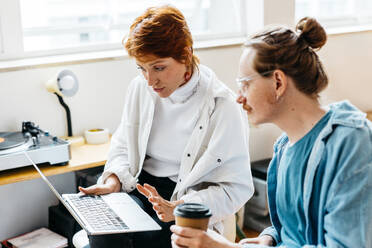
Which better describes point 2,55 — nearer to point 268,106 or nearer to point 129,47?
point 129,47

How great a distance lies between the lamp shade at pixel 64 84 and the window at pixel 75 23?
30 cm

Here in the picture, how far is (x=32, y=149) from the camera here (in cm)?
204

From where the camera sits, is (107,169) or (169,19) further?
(107,169)

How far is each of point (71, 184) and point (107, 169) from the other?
74 centimetres

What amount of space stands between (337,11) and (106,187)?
264 cm

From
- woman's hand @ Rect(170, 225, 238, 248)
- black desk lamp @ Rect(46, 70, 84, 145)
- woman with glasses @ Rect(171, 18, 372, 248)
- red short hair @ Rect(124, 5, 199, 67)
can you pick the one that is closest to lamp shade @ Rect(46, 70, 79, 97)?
black desk lamp @ Rect(46, 70, 84, 145)

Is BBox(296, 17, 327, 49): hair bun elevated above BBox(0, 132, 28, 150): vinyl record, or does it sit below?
above

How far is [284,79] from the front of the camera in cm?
124

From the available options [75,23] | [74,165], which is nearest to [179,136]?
[74,165]

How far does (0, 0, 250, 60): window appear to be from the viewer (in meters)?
2.64

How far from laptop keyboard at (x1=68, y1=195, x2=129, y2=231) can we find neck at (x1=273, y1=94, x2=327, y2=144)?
1.85 feet

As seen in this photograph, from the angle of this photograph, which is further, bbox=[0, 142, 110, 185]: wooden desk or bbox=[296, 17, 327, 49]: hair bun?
bbox=[0, 142, 110, 185]: wooden desk

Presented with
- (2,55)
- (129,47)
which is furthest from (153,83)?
(2,55)

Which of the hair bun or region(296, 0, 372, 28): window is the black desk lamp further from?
region(296, 0, 372, 28): window
